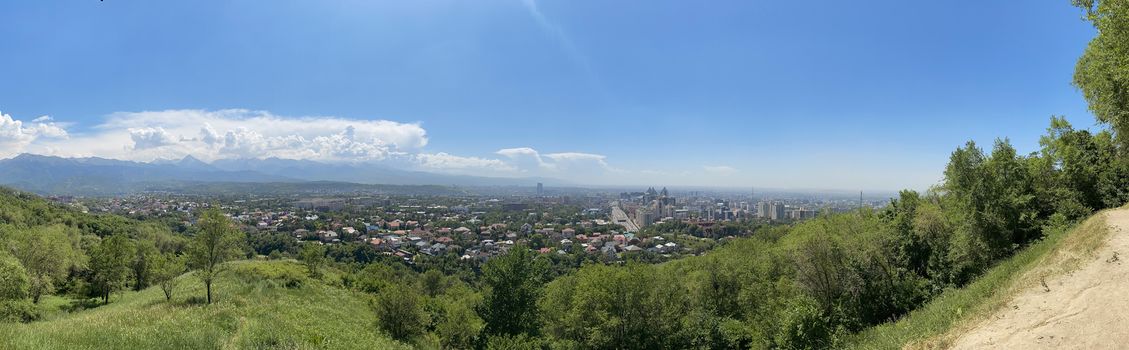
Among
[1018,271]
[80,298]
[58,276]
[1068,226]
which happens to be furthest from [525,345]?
[58,276]

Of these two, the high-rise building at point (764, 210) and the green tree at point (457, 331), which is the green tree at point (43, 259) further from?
the high-rise building at point (764, 210)

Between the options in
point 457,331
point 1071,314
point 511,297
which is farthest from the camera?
point 511,297

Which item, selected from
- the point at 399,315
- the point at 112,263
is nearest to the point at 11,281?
the point at 112,263

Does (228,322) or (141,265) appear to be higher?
(228,322)

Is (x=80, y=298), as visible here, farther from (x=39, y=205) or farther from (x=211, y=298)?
(x=39, y=205)

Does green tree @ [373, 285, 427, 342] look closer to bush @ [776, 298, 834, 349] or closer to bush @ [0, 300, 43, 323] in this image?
bush @ [0, 300, 43, 323]

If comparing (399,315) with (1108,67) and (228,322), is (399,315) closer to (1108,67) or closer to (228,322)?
(228,322)
